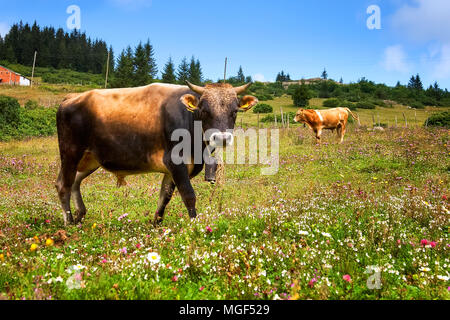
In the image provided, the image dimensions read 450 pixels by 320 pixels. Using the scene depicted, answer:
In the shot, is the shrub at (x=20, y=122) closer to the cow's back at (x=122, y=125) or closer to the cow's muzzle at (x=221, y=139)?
the cow's back at (x=122, y=125)

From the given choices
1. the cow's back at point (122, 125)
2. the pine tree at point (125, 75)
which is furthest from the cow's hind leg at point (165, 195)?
the pine tree at point (125, 75)

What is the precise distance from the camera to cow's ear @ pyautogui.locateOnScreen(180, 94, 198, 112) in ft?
16.5

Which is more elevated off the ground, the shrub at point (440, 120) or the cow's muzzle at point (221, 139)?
the shrub at point (440, 120)

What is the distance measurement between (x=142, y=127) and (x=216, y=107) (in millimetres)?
1435

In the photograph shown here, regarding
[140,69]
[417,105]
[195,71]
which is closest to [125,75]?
[140,69]

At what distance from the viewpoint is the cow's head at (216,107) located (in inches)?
190

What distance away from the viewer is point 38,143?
880 inches

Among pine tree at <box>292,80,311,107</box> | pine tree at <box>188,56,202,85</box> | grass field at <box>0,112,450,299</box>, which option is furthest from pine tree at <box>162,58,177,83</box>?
grass field at <box>0,112,450,299</box>

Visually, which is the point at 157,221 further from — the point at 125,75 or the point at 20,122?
the point at 125,75

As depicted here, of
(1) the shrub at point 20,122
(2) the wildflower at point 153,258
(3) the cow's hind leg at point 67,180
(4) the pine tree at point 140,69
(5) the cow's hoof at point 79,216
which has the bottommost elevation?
(5) the cow's hoof at point 79,216

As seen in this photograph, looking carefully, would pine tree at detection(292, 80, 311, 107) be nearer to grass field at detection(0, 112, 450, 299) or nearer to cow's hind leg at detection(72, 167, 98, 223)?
grass field at detection(0, 112, 450, 299)


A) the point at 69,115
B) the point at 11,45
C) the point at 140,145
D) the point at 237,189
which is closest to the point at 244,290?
the point at 140,145

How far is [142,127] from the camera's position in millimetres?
5543
